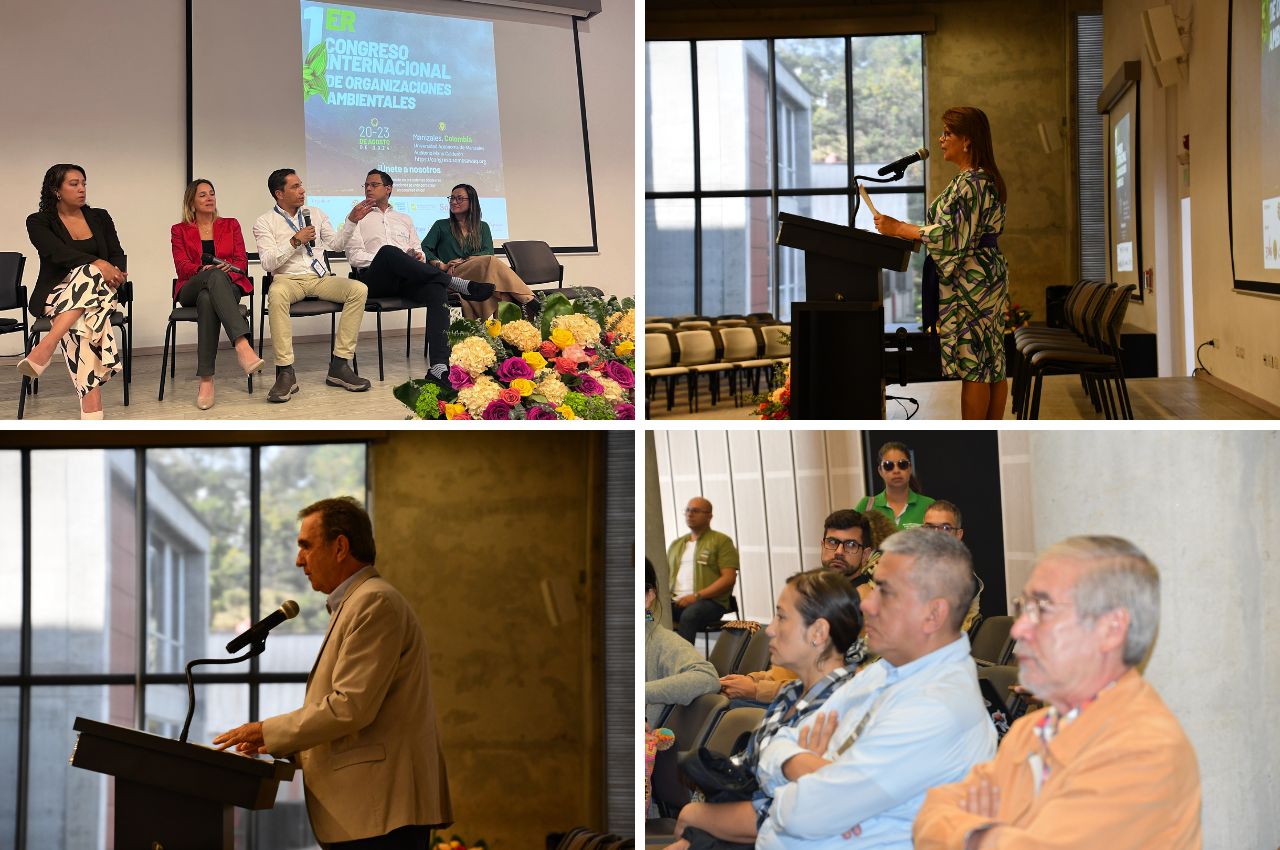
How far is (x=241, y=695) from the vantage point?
8781 mm

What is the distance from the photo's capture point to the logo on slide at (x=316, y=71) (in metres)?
7.67

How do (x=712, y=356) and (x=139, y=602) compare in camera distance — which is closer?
(x=139, y=602)

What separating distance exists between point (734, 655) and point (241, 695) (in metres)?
5.94

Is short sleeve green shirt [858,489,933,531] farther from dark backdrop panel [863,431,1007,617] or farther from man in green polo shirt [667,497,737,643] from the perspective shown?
man in green polo shirt [667,497,737,643]

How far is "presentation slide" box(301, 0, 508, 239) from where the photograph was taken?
7.33 metres

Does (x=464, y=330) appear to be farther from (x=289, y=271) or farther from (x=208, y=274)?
(x=208, y=274)

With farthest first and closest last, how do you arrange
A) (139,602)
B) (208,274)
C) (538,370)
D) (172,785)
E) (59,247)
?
(139,602), (208,274), (59,247), (538,370), (172,785)

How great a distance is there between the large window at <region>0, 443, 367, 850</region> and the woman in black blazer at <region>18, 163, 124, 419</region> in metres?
3.25

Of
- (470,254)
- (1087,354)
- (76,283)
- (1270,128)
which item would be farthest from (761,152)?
(76,283)

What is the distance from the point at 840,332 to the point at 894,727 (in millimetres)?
1488

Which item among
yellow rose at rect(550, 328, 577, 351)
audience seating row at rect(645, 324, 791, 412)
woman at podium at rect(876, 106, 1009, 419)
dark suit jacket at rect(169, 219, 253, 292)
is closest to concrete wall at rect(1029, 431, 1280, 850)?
woman at podium at rect(876, 106, 1009, 419)

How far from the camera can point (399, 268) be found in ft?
21.0

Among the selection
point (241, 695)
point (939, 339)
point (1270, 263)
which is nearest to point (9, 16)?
point (241, 695)

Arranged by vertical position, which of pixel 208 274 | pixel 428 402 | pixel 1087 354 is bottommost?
pixel 428 402
